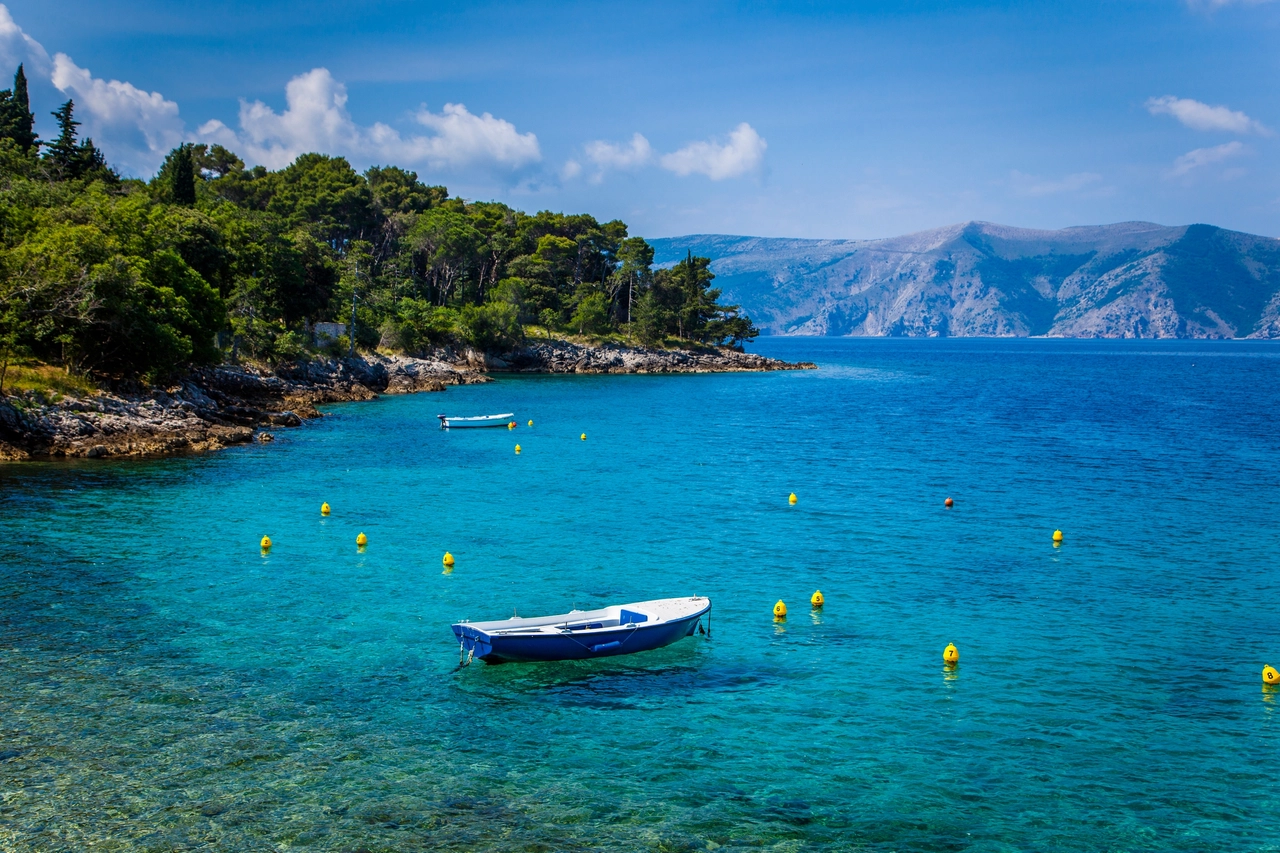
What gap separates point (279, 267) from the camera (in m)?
75.9

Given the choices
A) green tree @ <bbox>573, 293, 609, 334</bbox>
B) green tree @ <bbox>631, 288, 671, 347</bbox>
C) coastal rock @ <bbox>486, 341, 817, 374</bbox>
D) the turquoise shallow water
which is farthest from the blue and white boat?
green tree @ <bbox>631, 288, 671, 347</bbox>

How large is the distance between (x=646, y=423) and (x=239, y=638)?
159 ft

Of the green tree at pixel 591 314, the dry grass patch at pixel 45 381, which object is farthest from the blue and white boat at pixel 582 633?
the green tree at pixel 591 314

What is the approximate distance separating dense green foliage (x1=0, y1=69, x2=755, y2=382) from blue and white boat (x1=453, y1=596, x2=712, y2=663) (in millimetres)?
34508

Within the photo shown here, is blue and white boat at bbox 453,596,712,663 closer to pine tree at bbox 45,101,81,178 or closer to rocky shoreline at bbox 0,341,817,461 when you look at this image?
rocky shoreline at bbox 0,341,817,461

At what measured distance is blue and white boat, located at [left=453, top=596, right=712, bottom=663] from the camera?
1961 centimetres

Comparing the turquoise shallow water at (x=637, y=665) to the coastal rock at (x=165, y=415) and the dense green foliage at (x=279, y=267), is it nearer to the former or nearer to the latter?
the coastal rock at (x=165, y=415)

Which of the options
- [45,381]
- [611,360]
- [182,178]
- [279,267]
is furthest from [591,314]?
[45,381]

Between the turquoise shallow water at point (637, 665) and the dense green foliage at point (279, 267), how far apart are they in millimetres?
9325

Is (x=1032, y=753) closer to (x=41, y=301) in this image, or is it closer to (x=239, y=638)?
(x=239, y=638)

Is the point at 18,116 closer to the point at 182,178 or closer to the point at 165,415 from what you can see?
the point at 182,178

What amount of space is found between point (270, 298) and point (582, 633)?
214ft

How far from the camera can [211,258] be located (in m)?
66.3

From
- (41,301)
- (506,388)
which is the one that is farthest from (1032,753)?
(506,388)
